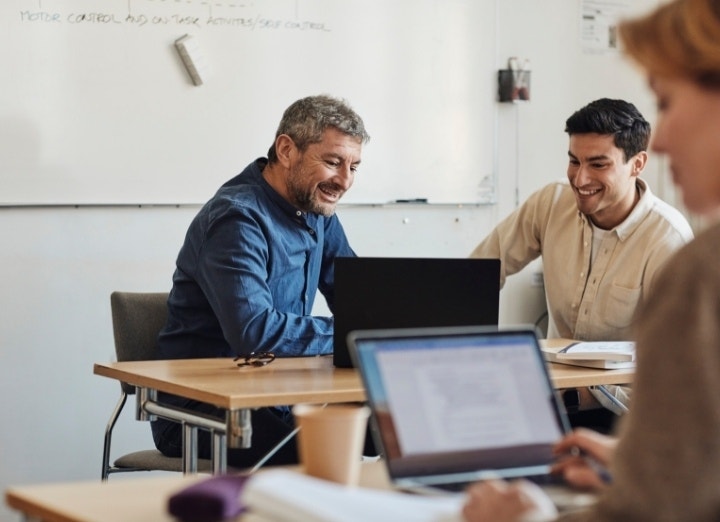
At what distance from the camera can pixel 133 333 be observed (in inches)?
118

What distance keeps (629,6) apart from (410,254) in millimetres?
1564

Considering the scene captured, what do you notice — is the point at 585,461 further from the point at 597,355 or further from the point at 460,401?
the point at 597,355

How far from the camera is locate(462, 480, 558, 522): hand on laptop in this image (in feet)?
3.90

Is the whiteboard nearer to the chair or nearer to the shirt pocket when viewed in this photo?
the chair

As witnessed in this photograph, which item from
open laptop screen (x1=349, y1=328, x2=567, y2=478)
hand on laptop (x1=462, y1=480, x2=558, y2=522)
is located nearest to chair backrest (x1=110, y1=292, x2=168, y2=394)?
open laptop screen (x1=349, y1=328, x2=567, y2=478)

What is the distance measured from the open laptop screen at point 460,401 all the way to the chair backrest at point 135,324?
164 cm

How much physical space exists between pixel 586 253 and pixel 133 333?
1.34 meters

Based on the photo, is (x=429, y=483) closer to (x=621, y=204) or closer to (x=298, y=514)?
(x=298, y=514)

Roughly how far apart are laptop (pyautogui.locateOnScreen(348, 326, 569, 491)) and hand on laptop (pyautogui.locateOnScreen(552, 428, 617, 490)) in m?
0.04

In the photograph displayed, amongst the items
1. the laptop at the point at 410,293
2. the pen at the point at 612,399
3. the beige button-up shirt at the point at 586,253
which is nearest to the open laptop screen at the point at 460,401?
the laptop at the point at 410,293

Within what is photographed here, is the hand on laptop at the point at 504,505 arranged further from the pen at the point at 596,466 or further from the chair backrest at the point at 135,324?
the chair backrest at the point at 135,324

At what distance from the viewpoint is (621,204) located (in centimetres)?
336

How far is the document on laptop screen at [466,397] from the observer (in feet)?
4.71

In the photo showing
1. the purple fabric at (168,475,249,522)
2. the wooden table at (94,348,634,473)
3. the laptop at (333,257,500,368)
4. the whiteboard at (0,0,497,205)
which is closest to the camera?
the purple fabric at (168,475,249,522)
